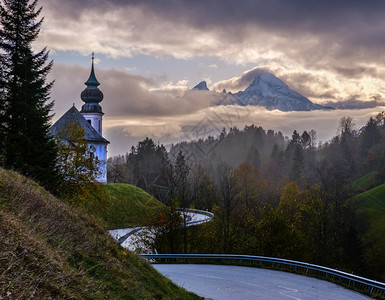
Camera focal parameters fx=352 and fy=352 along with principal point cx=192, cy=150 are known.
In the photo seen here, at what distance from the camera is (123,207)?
55688 mm

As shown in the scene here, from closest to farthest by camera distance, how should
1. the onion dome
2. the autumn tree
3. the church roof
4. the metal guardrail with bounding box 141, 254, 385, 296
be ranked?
the metal guardrail with bounding box 141, 254, 385, 296 < the autumn tree < the church roof < the onion dome

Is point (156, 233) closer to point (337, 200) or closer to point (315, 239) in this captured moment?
point (315, 239)

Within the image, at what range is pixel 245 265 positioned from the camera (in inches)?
1045

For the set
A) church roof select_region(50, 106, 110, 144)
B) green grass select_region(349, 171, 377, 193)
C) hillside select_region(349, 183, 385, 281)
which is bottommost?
hillside select_region(349, 183, 385, 281)

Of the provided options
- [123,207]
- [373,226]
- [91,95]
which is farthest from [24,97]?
[373,226]

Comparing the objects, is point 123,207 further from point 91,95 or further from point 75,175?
point 91,95

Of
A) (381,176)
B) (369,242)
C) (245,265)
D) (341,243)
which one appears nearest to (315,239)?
(341,243)

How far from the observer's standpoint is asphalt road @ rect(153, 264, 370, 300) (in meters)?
17.2

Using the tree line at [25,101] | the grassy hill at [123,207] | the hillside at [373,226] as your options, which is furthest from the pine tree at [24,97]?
the hillside at [373,226]

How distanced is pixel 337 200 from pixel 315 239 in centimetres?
1011

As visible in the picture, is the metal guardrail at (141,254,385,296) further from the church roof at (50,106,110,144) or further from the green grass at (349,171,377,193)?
the green grass at (349,171,377,193)

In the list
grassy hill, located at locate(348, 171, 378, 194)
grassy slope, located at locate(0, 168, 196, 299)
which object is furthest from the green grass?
grassy slope, located at locate(0, 168, 196, 299)

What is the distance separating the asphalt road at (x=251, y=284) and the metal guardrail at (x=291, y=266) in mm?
790

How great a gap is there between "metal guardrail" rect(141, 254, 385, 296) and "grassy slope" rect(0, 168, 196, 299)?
975 cm
